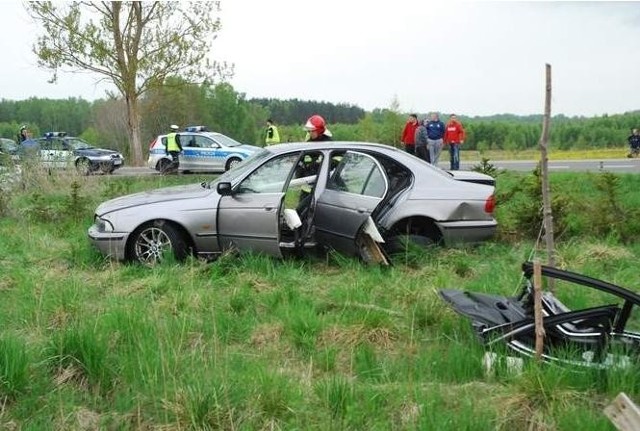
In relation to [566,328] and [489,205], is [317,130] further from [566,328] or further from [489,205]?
[566,328]

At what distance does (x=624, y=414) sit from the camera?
9.45ft

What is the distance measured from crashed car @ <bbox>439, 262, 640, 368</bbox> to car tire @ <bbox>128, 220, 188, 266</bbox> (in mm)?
3585

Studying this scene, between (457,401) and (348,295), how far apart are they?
210cm

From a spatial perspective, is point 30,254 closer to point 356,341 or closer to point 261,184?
point 261,184

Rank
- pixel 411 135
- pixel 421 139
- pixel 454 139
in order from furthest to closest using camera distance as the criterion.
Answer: pixel 454 139 < pixel 411 135 < pixel 421 139

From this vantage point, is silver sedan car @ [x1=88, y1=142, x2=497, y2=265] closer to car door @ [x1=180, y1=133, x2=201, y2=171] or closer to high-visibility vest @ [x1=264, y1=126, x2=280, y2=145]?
high-visibility vest @ [x1=264, y1=126, x2=280, y2=145]

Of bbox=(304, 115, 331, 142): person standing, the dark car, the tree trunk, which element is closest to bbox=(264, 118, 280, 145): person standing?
the dark car

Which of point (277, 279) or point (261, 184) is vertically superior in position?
point (261, 184)

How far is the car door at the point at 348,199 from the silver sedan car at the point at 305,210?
11 mm

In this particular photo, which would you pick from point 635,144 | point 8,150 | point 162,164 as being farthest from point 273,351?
point 635,144

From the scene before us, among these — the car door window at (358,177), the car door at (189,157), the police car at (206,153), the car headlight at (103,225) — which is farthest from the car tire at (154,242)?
the car door at (189,157)

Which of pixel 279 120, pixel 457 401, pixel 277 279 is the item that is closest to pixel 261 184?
pixel 277 279

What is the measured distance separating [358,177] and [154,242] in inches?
92.6

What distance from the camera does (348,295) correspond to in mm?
5383
